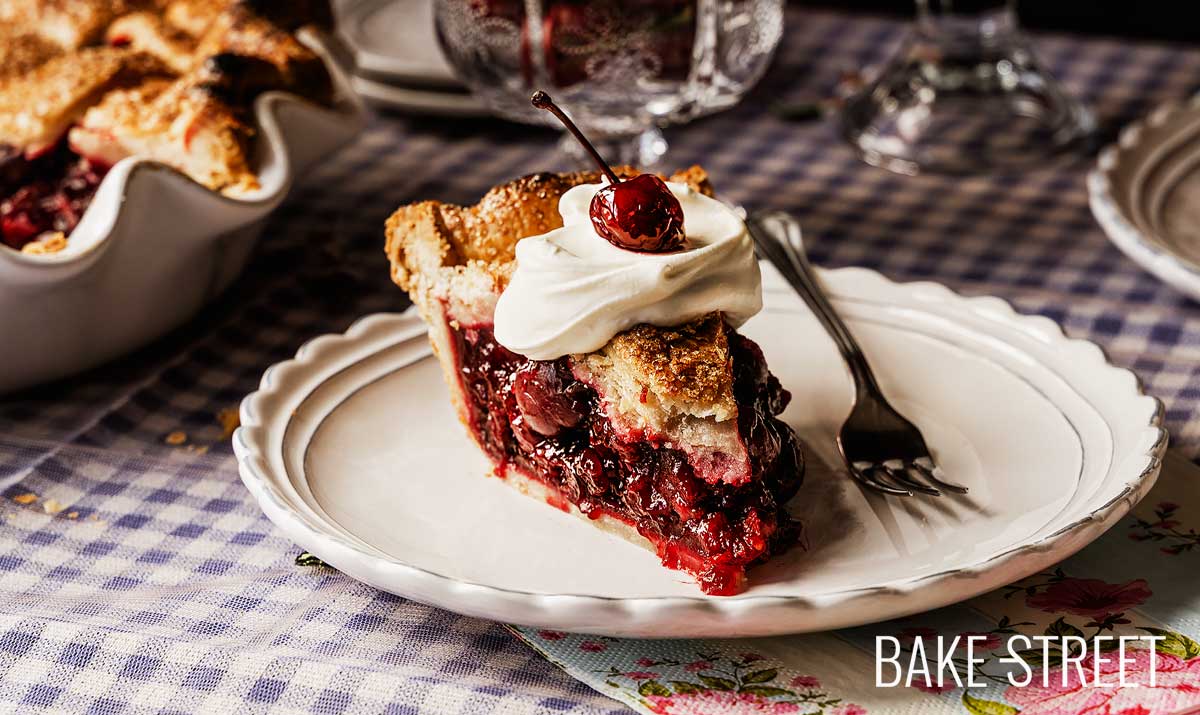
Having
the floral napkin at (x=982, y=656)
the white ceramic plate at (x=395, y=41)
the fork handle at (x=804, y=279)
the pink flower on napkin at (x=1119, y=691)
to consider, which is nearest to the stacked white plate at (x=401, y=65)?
the white ceramic plate at (x=395, y=41)

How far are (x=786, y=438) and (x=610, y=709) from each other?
0.44 m

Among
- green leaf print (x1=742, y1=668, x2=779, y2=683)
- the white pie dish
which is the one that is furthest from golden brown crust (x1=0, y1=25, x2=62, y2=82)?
green leaf print (x1=742, y1=668, x2=779, y2=683)

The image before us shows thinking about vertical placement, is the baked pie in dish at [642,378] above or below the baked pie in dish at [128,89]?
below

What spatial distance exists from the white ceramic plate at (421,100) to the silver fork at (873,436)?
47.4 inches

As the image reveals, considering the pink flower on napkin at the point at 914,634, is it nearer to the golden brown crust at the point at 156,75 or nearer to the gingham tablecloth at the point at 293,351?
the gingham tablecloth at the point at 293,351

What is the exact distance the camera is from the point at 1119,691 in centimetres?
146

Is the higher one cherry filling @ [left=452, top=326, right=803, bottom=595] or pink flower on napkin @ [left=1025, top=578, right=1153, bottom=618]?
cherry filling @ [left=452, top=326, right=803, bottom=595]

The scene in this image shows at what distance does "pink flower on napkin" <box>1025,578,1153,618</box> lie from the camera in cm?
161

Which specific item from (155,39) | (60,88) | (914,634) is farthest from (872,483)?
(155,39)

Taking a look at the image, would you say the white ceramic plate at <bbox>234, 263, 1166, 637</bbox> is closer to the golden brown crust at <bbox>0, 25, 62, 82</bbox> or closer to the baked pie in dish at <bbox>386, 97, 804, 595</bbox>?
→ the baked pie in dish at <bbox>386, 97, 804, 595</bbox>

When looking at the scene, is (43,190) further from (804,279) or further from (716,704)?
(716,704)

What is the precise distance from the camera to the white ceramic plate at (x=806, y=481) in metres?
1.48

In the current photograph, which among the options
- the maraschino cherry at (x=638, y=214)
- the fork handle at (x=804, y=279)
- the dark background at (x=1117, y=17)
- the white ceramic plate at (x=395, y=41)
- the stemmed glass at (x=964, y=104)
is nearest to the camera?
the maraschino cherry at (x=638, y=214)

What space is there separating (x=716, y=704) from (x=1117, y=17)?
135 inches
